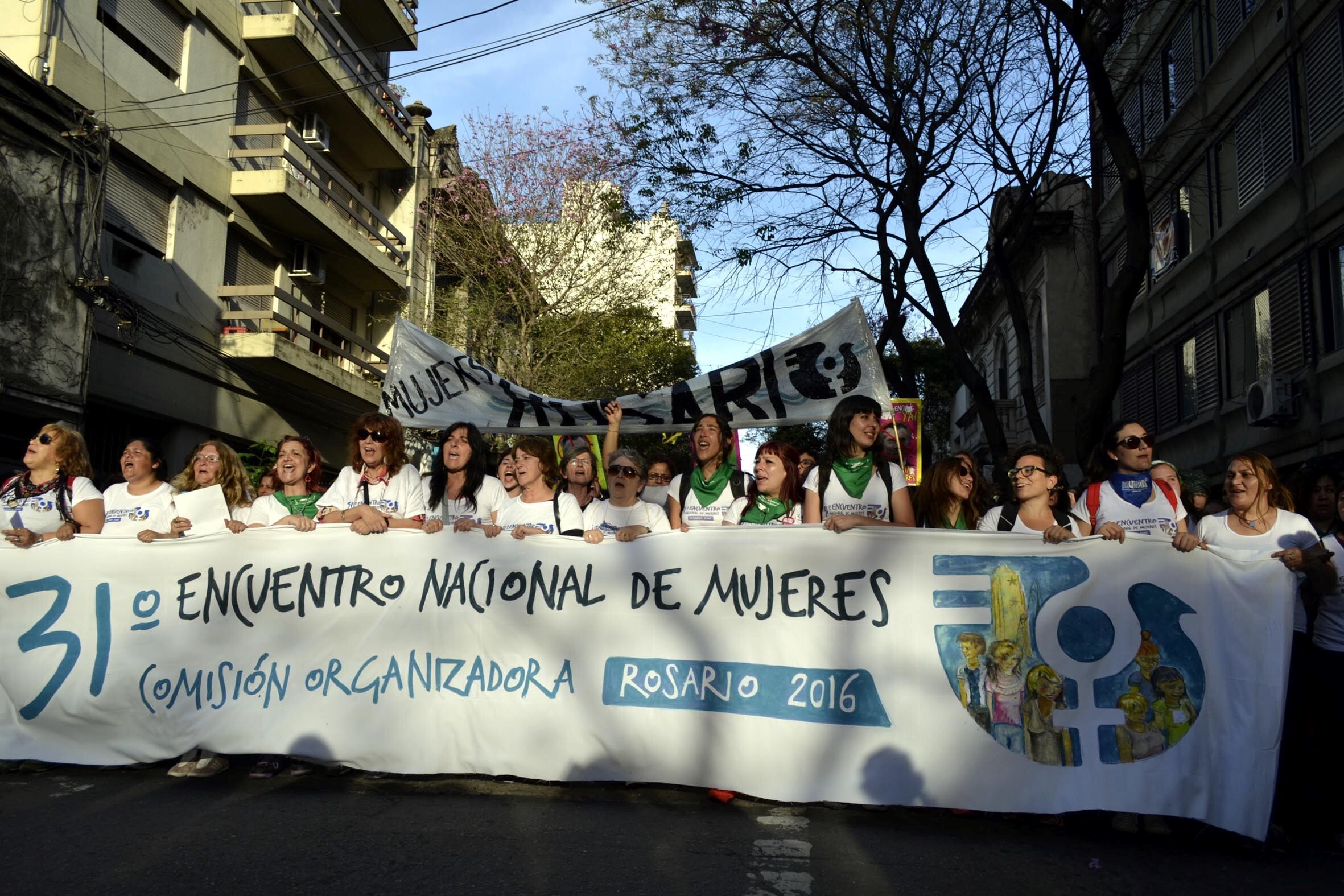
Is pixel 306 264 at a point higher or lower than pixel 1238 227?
higher

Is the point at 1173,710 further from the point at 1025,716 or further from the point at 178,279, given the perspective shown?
the point at 178,279

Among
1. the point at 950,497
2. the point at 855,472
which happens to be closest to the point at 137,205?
the point at 855,472

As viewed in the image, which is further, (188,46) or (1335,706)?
(188,46)

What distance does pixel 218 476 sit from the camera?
237 inches

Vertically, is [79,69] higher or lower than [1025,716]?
higher

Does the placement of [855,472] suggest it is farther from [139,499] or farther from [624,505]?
[139,499]

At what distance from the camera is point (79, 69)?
13.3 metres

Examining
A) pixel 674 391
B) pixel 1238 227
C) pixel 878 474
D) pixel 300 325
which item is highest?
pixel 1238 227

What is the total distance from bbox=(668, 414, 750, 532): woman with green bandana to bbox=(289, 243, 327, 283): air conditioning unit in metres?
14.8

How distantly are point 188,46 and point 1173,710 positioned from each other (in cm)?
1618

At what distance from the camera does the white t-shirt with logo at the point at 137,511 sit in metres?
5.88

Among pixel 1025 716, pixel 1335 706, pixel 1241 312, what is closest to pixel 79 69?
pixel 1025 716

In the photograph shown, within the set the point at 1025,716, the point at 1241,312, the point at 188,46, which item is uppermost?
the point at 188,46

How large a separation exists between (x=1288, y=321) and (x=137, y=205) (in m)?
14.7
